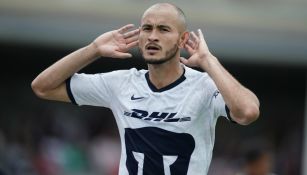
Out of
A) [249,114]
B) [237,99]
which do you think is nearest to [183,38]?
Result: [237,99]

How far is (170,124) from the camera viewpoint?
7934 millimetres

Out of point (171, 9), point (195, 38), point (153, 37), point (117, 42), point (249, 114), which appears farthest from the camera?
point (117, 42)

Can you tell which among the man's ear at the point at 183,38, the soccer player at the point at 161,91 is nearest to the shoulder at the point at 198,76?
the soccer player at the point at 161,91

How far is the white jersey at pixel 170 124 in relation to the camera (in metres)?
7.90

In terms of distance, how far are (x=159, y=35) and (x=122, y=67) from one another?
13.3m

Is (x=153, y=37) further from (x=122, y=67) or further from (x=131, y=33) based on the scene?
(x=122, y=67)

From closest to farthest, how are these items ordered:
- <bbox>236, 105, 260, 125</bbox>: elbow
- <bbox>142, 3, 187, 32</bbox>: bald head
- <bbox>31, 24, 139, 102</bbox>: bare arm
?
<bbox>236, 105, 260, 125</bbox>: elbow → <bbox>142, 3, 187, 32</bbox>: bald head → <bbox>31, 24, 139, 102</bbox>: bare arm

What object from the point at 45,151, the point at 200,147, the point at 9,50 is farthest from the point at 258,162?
the point at 9,50

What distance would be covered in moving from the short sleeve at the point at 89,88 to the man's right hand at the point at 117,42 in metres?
0.26

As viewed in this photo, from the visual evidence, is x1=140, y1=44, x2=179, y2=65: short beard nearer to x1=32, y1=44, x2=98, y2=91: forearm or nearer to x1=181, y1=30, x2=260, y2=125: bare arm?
x1=181, y1=30, x2=260, y2=125: bare arm

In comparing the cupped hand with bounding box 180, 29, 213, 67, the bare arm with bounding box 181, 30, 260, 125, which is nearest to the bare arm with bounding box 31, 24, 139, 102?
the cupped hand with bounding box 180, 29, 213, 67

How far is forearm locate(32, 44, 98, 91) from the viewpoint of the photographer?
8133 mm

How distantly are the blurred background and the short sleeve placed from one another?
342 inches

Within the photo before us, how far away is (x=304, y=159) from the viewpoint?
1983 centimetres
